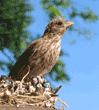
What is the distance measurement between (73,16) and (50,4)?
0.80 meters

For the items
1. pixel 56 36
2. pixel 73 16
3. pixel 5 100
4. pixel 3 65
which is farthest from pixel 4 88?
pixel 73 16

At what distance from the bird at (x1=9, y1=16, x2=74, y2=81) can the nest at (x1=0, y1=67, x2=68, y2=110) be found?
378 mm

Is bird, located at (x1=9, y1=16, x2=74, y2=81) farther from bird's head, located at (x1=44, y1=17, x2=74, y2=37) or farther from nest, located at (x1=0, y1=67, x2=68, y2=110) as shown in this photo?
nest, located at (x1=0, y1=67, x2=68, y2=110)

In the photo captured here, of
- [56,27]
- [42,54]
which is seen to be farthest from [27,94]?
[56,27]

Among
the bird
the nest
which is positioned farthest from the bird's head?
the nest

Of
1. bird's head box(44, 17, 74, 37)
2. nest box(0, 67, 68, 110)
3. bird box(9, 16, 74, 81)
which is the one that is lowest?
nest box(0, 67, 68, 110)

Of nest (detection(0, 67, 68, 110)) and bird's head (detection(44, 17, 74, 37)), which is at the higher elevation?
bird's head (detection(44, 17, 74, 37))

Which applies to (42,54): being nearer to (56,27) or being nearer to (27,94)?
(56,27)

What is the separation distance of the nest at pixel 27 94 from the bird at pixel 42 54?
378 millimetres

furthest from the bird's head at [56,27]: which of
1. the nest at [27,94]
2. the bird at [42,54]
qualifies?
the nest at [27,94]

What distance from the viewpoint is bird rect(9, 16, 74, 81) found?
8.54 feet

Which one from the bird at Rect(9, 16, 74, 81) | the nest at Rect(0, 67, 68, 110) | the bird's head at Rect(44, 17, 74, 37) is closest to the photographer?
the nest at Rect(0, 67, 68, 110)

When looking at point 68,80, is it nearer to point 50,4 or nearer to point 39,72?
point 50,4

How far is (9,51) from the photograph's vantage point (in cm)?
544
